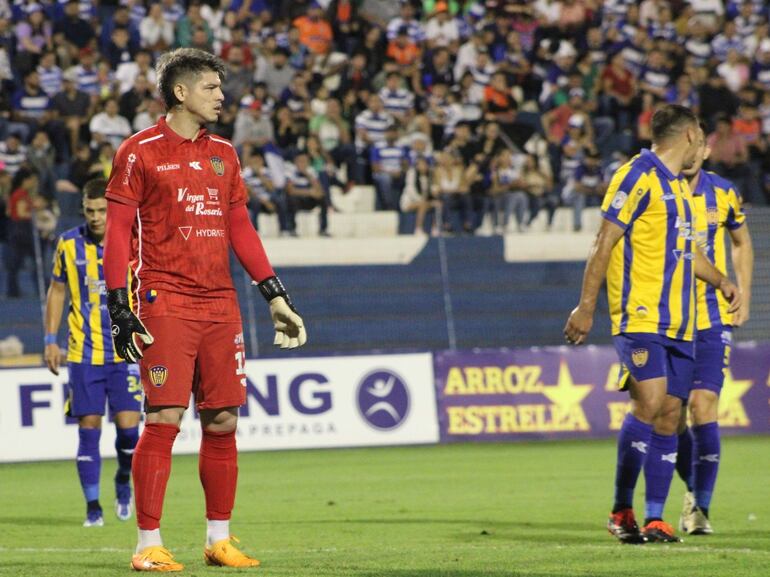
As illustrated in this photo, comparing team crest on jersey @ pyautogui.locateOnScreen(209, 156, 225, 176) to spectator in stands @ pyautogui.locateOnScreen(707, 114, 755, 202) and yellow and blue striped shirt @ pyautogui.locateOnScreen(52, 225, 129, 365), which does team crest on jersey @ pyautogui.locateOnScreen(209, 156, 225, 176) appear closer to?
yellow and blue striped shirt @ pyautogui.locateOnScreen(52, 225, 129, 365)

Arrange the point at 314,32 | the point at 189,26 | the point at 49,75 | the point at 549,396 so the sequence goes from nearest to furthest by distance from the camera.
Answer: the point at 549,396 → the point at 49,75 → the point at 189,26 → the point at 314,32

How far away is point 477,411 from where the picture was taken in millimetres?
17297

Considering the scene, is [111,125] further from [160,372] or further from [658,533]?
[160,372]

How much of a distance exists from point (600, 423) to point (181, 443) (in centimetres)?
481

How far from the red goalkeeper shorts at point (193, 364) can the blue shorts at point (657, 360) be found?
85.8 inches

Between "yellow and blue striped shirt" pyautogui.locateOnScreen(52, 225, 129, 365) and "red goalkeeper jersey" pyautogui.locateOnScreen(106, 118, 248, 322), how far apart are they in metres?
3.57

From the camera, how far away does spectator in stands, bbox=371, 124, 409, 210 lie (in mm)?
20172

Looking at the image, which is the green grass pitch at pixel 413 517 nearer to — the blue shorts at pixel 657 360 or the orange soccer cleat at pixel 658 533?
the orange soccer cleat at pixel 658 533

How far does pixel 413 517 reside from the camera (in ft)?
32.9

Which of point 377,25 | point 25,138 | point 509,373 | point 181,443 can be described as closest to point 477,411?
point 509,373

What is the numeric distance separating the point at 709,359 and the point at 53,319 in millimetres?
4487

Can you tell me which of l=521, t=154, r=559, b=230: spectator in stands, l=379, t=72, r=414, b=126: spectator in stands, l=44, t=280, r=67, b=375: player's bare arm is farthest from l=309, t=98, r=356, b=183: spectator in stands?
l=44, t=280, r=67, b=375: player's bare arm

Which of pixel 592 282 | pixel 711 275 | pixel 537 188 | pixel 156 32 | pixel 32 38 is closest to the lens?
pixel 592 282

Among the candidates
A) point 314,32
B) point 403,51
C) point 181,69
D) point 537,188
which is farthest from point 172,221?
point 403,51
